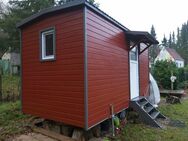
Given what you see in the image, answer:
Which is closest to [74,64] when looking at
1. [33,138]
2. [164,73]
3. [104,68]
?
[104,68]

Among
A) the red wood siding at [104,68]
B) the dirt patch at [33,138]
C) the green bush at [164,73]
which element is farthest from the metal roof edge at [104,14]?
the green bush at [164,73]

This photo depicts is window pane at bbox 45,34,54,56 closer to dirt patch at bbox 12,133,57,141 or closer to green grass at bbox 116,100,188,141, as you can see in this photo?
dirt patch at bbox 12,133,57,141

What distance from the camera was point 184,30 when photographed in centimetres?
6938

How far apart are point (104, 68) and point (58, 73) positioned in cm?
131

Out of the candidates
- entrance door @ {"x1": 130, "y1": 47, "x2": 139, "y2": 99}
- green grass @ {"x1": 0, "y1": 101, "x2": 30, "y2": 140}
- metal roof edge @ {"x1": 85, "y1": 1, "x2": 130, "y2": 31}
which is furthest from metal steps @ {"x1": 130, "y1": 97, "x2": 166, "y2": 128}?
green grass @ {"x1": 0, "y1": 101, "x2": 30, "y2": 140}

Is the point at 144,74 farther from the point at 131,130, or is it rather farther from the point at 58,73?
the point at 58,73

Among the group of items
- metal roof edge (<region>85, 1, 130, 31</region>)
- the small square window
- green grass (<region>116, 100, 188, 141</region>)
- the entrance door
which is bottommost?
green grass (<region>116, 100, 188, 141</region>)

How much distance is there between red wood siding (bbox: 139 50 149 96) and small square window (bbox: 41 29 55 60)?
5135 millimetres

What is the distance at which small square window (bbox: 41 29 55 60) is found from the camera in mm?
6379

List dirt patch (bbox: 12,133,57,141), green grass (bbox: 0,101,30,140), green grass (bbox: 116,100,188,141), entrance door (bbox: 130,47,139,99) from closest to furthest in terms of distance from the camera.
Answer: dirt patch (bbox: 12,133,57,141) < green grass (bbox: 116,100,188,141) < green grass (bbox: 0,101,30,140) < entrance door (bbox: 130,47,139,99)

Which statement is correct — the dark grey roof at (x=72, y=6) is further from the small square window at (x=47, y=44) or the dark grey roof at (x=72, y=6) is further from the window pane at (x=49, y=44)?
the window pane at (x=49, y=44)

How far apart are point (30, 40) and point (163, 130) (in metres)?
5.18

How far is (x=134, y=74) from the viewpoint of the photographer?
30.5 feet

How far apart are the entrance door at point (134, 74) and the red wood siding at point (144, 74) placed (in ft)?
2.24
